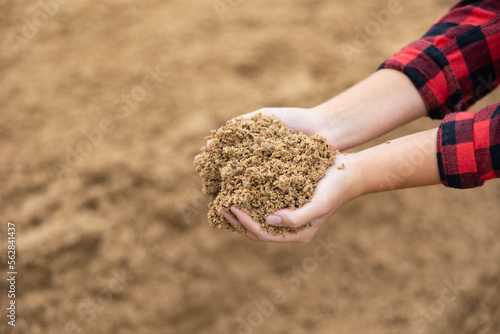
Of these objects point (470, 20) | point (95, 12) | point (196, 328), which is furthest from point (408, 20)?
point (196, 328)

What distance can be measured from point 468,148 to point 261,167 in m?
0.61

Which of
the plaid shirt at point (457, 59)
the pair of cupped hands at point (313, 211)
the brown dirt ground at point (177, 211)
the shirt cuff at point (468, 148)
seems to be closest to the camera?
the shirt cuff at point (468, 148)

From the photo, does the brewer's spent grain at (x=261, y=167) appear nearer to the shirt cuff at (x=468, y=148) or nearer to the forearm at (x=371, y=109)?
the forearm at (x=371, y=109)

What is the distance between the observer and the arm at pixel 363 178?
1.16 metres

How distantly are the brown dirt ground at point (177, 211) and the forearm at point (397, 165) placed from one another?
0.97m

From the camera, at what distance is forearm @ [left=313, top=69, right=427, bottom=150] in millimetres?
1388

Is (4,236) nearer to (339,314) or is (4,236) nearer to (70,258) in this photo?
(70,258)

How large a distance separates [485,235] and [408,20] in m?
1.57

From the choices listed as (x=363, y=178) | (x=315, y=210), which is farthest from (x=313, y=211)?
(x=363, y=178)

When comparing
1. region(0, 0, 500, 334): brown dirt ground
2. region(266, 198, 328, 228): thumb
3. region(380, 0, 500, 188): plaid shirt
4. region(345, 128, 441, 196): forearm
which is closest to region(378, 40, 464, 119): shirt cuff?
region(380, 0, 500, 188): plaid shirt

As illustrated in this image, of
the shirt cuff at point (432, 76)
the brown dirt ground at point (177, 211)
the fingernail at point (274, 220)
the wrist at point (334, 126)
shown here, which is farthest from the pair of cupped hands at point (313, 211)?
the brown dirt ground at point (177, 211)

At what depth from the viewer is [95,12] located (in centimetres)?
241

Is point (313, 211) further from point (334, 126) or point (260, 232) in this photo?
point (334, 126)

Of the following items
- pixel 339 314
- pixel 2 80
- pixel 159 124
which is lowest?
pixel 339 314
